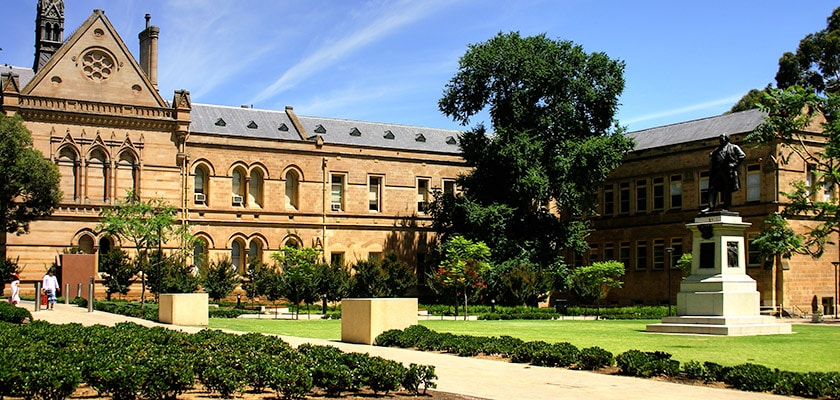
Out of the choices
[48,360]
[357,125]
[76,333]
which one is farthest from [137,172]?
[48,360]

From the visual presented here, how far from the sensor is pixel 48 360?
12406 mm

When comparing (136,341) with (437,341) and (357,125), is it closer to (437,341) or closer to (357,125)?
(437,341)

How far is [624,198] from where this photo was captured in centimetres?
5919

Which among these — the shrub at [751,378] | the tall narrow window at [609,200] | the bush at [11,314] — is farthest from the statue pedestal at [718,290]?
the tall narrow window at [609,200]

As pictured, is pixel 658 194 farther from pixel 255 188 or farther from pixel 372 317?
pixel 372 317

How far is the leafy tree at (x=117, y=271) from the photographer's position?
46.4 m

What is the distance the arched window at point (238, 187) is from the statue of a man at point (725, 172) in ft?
111

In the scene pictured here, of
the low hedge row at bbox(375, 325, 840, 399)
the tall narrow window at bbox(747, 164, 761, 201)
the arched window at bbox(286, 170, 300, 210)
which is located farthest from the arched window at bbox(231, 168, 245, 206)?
the low hedge row at bbox(375, 325, 840, 399)

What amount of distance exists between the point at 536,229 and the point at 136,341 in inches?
1446

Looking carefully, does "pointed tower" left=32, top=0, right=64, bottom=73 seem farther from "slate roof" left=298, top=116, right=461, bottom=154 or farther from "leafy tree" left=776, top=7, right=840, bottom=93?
"leafy tree" left=776, top=7, right=840, bottom=93

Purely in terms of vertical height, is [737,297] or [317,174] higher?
[317,174]

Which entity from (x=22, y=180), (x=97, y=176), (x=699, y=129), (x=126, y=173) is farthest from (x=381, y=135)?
(x=22, y=180)

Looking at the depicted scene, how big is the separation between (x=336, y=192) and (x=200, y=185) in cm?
853

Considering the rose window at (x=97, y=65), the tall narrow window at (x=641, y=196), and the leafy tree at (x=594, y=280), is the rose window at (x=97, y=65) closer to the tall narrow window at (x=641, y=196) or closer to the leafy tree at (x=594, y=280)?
the leafy tree at (x=594, y=280)
